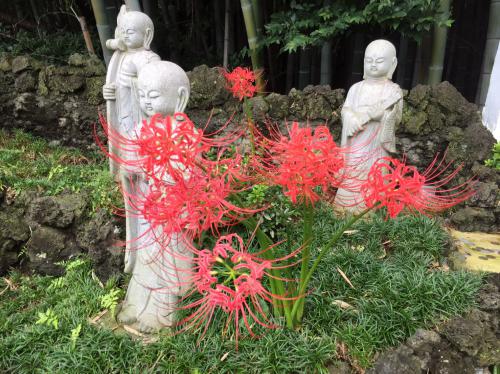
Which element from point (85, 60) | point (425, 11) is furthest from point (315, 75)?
point (85, 60)

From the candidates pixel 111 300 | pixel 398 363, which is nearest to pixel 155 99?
pixel 111 300

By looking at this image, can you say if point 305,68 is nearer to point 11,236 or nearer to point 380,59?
point 380,59

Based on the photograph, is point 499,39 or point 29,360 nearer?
point 29,360

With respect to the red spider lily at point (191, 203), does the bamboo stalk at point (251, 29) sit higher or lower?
higher

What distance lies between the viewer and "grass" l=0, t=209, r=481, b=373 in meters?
2.18

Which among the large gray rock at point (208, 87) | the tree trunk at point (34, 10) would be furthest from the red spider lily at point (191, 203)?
the tree trunk at point (34, 10)

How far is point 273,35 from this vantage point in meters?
4.62

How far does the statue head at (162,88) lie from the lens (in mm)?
2131

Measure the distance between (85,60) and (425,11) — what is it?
388 cm

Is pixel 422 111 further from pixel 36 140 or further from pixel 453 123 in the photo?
pixel 36 140

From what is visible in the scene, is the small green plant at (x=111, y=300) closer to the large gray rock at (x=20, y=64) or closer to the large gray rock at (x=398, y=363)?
the large gray rock at (x=398, y=363)

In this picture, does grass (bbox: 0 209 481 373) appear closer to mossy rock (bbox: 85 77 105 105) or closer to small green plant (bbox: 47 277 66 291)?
small green plant (bbox: 47 277 66 291)

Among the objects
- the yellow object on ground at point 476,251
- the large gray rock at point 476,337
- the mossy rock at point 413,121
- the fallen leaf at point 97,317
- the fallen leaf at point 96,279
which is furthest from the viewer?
the mossy rock at point 413,121

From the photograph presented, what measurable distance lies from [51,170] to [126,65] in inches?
53.3
